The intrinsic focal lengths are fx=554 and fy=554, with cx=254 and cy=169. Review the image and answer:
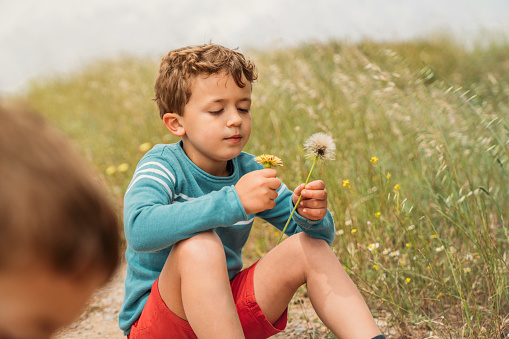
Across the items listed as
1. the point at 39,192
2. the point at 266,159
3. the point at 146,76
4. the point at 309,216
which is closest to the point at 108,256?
the point at 39,192

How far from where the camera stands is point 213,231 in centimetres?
159

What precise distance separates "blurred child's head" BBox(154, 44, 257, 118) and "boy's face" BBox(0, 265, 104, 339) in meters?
1.05

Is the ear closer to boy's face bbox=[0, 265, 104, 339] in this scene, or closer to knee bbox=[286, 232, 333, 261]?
knee bbox=[286, 232, 333, 261]

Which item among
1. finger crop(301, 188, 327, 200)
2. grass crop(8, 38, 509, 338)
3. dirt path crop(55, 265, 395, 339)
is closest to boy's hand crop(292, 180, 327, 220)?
finger crop(301, 188, 327, 200)

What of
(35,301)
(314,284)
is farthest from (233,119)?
(35,301)

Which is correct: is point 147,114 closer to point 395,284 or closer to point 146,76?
point 146,76

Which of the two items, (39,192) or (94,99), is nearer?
(39,192)

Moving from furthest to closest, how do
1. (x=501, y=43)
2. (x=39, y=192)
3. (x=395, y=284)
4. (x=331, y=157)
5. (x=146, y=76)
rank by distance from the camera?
(x=501, y=43) → (x=146, y=76) → (x=395, y=284) → (x=331, y=157) → (x=39, y=192)

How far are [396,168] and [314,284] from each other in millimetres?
1490

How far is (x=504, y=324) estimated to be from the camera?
1887mm

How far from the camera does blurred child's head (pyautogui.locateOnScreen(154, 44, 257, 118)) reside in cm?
183

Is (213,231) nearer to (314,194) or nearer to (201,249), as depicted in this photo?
(201,249)

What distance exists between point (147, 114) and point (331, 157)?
345 cm

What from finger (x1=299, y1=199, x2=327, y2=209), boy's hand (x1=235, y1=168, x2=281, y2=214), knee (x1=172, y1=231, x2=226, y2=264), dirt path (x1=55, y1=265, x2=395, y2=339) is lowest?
dirt path (x1=55, y1=265, x2=395, y2=339)
